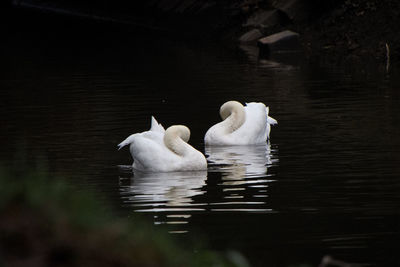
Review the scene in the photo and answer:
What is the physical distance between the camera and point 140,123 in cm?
1936

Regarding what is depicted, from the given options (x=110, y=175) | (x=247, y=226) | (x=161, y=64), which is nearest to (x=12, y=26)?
(x=161, y=64)

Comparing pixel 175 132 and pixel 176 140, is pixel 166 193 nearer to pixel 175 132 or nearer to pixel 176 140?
pixel 176 140

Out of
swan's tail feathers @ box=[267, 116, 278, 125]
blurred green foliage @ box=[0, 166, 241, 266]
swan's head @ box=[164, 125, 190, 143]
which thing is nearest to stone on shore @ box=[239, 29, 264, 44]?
swan's tail feathers @ box=[267, 116, 278, 125]

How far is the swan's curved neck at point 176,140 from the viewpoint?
48.6 ft

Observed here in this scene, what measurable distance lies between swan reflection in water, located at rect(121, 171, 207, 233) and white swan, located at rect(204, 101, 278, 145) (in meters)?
2.71

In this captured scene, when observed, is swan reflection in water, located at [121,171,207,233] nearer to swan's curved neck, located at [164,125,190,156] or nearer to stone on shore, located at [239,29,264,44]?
swan's curved neck, located at [164,125,190,156]

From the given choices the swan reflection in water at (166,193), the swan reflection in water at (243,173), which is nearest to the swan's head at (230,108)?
the swan reflection in water at (243,173)

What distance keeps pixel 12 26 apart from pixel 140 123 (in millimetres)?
38334

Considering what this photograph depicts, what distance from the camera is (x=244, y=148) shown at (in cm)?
1723

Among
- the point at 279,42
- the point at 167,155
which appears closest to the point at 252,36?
the point at 279,42

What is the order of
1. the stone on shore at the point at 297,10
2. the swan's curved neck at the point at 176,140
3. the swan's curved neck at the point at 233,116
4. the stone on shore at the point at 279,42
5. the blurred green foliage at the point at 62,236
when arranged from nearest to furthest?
the blurred green foliage at the point at 62,236, the swan's curved neck at the point at 176,140, the swan's curved neck at the point at 233,116, the stone on shore at the point at 279,42, the stone on shore at the point at 297,10

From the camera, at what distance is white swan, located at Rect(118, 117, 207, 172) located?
575 inches

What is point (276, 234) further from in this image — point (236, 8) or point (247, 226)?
point (236, 8)

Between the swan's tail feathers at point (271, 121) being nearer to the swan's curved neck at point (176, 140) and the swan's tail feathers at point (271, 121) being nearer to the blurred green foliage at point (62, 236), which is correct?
the swan's curved neck at point (176, 140)
